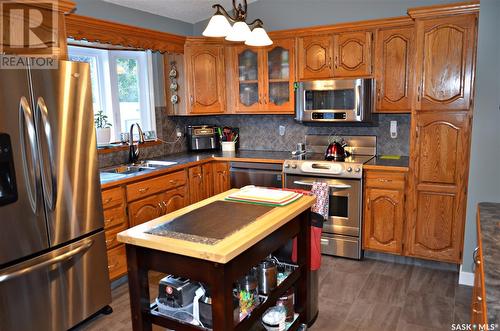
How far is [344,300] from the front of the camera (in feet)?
9.80

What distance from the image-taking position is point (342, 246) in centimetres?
373

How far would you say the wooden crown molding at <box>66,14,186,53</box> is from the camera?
3.22 metres

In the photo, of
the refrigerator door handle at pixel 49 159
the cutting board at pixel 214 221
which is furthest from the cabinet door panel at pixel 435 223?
the refrigerator door handle at pixel 49 159

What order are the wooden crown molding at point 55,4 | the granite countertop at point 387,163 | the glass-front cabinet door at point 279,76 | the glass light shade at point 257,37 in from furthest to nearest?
the glass-front cabinet door at point 279,76, the granite countertop at point 387,163, the wooden crown molding at point 55,4, the glass light shade at point 257,37

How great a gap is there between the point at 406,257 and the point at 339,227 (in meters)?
0.67

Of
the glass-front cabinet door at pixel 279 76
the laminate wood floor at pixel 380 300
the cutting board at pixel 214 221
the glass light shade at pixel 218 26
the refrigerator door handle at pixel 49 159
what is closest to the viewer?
the cutting board at pixel 214 221

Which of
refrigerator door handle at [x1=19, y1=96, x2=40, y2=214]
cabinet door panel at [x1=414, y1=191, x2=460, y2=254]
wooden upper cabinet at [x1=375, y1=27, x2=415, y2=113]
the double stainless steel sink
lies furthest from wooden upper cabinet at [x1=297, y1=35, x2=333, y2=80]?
refrigerator door handle at [x1=19, y1=96, x2=40, y2=214]

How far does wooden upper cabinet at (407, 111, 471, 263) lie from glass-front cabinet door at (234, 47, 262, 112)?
1.79 meters

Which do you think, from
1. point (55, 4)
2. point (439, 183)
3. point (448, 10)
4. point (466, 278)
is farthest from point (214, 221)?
point (448, 10)

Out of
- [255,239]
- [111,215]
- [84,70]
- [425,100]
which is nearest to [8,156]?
[84,70]

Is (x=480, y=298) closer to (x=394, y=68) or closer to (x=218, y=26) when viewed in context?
(x=218, y=26)

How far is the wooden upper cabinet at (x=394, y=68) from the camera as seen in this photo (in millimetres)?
3584

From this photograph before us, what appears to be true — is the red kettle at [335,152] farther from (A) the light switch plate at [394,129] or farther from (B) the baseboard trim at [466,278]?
(B) the baseboard trim at [466,278]

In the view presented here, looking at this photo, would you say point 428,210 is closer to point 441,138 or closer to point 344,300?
point 441,138
